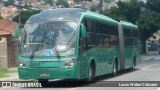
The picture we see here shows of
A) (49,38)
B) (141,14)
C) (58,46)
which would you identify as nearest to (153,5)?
(141,14)

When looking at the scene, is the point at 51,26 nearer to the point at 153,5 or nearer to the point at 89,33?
the point at 89,33

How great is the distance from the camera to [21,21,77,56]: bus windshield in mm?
18641

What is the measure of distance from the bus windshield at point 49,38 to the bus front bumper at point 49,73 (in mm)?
605

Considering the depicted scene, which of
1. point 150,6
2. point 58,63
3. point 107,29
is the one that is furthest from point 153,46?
point 58,63

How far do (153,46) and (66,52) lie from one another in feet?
292

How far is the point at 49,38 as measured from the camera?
18.9 meters

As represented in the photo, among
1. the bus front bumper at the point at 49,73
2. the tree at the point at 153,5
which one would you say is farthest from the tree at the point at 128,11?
the bus front bumper at the point at 49,73

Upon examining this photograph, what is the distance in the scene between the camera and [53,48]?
18641 mm

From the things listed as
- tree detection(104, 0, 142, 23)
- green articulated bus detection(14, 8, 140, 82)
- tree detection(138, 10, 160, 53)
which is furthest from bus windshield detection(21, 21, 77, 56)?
tree detection(104, 0, 142, 23)

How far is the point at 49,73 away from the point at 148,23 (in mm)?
57128

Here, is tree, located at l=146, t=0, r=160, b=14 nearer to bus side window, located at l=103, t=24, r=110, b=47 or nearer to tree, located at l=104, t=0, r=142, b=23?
tree, located at l=104, t=0, r=142, b=23

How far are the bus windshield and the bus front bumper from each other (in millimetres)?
605

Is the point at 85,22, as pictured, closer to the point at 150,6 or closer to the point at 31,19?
the point at 31,19

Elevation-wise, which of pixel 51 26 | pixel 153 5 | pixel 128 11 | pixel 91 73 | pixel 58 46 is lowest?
pixel 91 73
